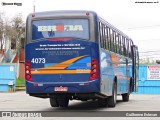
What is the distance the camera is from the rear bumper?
52.0 ft

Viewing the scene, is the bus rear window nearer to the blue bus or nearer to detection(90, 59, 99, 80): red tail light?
the blue bus

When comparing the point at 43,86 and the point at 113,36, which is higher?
the point at 113,36

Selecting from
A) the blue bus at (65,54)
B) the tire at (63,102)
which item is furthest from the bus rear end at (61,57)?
the tire at (63,102)

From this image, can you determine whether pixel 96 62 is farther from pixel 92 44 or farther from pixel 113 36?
pixel 113 36

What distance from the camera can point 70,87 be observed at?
52.5 ft

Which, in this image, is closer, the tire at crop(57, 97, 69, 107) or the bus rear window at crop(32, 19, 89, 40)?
the bus rear window at crop(32, 19, 89, 40)

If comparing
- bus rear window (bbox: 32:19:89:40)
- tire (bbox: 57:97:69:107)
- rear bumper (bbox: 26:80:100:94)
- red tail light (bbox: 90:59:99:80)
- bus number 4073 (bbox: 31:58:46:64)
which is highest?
bus rear window (bbox: 32:19:89:40)

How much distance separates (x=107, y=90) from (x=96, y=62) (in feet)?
6.52

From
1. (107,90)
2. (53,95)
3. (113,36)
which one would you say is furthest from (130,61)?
(53,95)

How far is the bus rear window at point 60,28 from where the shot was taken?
52.7ft

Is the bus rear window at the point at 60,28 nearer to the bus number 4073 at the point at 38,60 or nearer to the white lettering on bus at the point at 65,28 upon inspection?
the white lettering on bus at the point at 65,28

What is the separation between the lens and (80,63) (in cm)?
1595

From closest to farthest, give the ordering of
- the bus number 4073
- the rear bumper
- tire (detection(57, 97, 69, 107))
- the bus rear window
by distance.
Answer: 1. the rear bumper
2. the bus rear window
3. the bus number 4073
4. tire (detection(57, 97, 69, 107))

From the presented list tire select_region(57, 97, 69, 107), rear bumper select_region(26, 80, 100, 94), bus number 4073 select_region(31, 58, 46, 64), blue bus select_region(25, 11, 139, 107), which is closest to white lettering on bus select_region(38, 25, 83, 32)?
blue bus select_region(25, 11, 139, 107)
